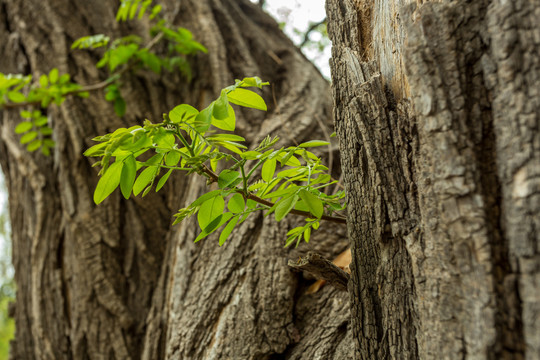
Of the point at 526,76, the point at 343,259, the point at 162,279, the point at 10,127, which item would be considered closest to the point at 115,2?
the point at 10,127

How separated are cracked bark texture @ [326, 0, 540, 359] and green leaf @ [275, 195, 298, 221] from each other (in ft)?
0.69

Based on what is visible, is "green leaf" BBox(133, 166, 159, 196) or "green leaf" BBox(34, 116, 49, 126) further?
"green leaf" BBox(34, 116, 49, 126)

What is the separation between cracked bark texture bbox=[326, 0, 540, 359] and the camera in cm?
79

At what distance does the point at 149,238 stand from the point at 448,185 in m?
1.90

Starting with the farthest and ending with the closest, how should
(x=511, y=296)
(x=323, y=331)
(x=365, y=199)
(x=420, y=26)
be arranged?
(x=323, y=331) → (x=365, y=199) → (x=420, y=26) → (x=511, y=296)

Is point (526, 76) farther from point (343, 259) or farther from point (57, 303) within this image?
point (57, 303)

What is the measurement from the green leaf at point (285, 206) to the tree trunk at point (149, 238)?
637 mm

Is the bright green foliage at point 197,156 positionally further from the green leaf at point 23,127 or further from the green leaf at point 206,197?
the green leaf at point 23,127

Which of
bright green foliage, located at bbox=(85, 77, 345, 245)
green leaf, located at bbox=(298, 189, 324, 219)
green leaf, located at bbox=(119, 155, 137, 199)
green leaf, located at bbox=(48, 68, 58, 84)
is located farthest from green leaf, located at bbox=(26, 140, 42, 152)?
green leaf, located at bbox=(298, 189, 324, 219)

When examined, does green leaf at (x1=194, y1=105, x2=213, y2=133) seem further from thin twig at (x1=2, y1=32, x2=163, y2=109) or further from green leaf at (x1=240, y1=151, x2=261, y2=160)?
thin twig at (x1=2, y1=32, x2=163, y2=109)

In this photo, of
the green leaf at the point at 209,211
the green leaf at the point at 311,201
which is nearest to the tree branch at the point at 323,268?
the green leaf at the point at 311,201

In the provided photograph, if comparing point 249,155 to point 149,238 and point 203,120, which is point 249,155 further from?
point 149,238

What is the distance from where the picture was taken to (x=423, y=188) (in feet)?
3.11

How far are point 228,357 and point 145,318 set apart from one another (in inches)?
31.5
